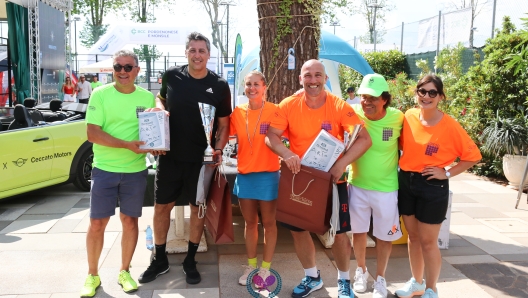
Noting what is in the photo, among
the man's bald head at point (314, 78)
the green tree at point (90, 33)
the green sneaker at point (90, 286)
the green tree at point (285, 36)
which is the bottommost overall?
the green sneaker at point (90, 286)

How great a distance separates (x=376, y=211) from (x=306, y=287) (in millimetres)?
818

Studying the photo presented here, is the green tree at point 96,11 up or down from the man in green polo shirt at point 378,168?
up

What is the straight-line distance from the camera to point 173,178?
387 centimetres

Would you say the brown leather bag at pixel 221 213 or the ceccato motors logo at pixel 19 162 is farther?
the ceccato motors logo at pixel 19 162

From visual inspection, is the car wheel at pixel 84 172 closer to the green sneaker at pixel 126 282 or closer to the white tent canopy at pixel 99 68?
the green sneaker at pixel 126 282

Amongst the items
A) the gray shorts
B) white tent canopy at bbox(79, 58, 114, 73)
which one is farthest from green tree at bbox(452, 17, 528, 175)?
white tent canopy at bbox(79, 58, 114, 73)

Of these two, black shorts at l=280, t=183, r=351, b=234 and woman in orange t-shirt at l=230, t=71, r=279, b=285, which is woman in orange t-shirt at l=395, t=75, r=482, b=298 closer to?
black shorts at l=280, t=183, r=351, b=234

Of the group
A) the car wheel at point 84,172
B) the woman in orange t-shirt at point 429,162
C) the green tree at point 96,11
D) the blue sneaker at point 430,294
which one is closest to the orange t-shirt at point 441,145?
the woman in orange t-shirt at point 429,162

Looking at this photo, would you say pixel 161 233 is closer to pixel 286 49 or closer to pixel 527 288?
pixel 286 49

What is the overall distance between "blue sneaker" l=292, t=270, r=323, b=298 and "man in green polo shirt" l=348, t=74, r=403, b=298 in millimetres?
552

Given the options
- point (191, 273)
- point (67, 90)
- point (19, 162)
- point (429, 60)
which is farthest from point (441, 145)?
point (67, 90)

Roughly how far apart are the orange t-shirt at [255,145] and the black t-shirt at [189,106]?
265mm

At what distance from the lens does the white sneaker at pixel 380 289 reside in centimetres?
363

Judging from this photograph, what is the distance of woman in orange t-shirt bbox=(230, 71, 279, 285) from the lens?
361 centimetres
